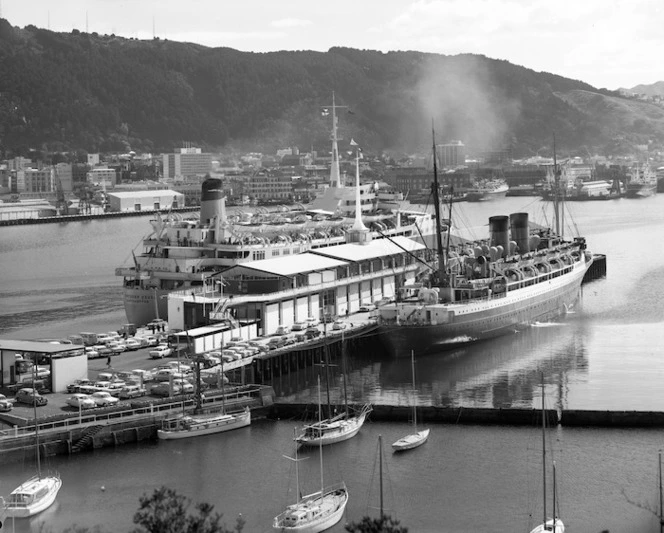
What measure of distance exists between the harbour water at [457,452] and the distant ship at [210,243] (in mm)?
1122

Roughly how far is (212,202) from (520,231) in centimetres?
760

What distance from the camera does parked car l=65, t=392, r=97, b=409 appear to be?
19.4 m

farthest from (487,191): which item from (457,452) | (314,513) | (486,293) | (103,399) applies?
(314,513)

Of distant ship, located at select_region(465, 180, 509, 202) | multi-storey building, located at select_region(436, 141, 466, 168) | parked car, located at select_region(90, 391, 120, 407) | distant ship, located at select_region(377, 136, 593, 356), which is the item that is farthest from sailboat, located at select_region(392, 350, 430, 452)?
multi-storey building, located at select_region(436, 141, 466, 168)

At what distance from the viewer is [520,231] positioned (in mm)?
34188

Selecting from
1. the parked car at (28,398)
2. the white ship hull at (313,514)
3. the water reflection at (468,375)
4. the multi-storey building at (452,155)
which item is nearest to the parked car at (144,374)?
the parked car at (28,398)

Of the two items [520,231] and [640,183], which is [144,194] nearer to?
[640,183]

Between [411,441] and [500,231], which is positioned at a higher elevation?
[500,231]

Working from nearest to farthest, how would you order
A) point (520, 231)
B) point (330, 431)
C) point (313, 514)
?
point (313, 514), point (330, 431), point (520, 231)

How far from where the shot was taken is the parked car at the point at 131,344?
79.4 ft

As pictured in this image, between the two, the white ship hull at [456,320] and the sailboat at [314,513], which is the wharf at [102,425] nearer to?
the sailboat at [314,513]

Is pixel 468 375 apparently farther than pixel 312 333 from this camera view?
No

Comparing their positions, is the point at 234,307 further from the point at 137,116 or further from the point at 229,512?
the point at 137,116

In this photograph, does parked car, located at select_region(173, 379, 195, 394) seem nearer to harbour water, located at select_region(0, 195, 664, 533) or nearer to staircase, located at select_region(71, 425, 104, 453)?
harbour water, located at select_region(0, 195, 664, 533)
